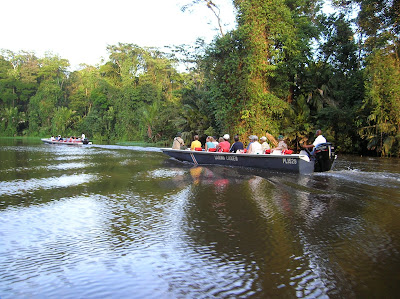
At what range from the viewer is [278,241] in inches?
217

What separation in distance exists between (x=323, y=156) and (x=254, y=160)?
255 cm

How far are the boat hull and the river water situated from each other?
2.46m

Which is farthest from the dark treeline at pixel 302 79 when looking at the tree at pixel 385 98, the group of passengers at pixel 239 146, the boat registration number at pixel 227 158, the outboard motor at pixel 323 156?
the outboard motor at pixel 323 156

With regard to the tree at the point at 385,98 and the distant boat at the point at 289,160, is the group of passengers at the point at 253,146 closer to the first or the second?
the distant boat at the point at 289,160

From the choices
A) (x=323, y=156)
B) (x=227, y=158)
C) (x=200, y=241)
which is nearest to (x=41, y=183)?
(x=200, y=241)

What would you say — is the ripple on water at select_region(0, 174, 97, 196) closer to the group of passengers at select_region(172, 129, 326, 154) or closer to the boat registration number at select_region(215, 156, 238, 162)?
the boat registration number at select_region(215, 156, 238, 162)

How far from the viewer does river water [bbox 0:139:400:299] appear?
13.3ft

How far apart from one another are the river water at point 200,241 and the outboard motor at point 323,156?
2.61 meters

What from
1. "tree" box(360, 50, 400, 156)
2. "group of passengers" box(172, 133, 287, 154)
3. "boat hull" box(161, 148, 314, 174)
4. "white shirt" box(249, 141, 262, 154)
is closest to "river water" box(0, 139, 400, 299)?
"boat hull" box(161, 148, 314, 174)

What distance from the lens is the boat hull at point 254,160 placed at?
12.7m

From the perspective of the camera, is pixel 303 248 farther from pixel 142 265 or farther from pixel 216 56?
pixel 216 56

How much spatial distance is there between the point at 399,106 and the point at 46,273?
19.9 meters

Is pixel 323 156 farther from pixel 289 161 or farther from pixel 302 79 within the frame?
pixel 302 79

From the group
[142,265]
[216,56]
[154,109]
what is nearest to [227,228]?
[142,265]
